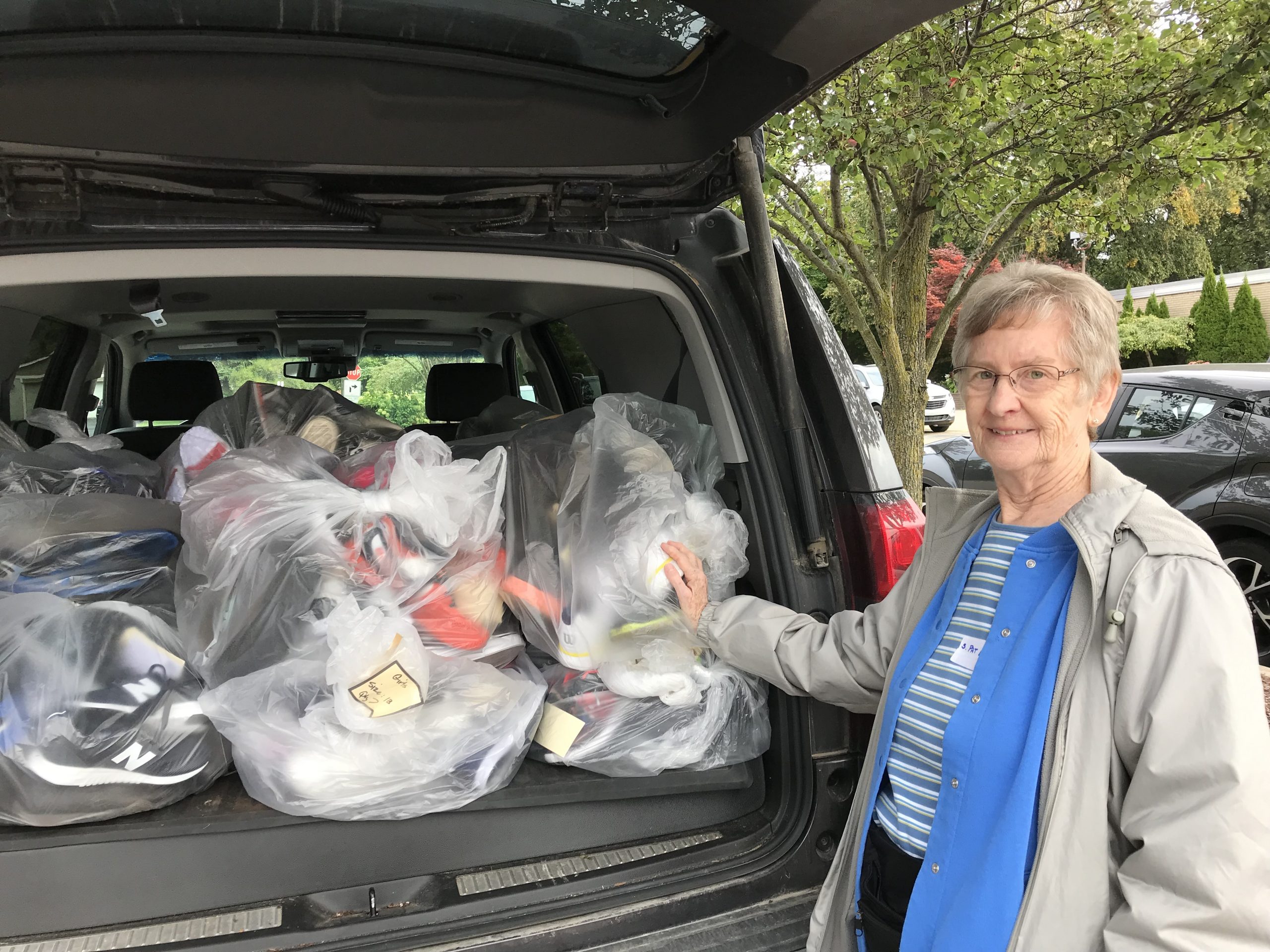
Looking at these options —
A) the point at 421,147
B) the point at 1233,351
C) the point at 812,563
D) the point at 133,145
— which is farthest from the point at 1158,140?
the point at 1233,351

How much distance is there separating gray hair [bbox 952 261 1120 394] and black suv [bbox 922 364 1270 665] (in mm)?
3201

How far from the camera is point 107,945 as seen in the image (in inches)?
54.6

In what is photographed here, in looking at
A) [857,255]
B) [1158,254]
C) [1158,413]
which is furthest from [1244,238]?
[857,255]

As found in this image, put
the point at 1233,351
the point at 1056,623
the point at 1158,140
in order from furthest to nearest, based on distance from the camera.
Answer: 1. the point at 1233,351
2. the point at 1158,140
3. the point at 1056,623

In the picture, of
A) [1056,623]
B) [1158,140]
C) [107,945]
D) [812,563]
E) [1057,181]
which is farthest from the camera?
[1057,181]

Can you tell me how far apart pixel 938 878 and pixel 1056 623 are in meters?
0.41

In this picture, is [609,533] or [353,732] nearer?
[353,732]

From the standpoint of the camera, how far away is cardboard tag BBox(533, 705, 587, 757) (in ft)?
5.63

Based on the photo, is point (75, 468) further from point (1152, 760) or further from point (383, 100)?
point (1152, 760)

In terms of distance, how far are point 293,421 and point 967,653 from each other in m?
1.79

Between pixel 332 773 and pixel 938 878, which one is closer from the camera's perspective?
pixel 938 878

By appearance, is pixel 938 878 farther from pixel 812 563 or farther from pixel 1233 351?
pixel 1233 351

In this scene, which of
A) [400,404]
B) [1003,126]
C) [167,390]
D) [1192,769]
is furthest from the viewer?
[1003,126]

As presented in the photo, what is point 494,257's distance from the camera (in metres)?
1.77
